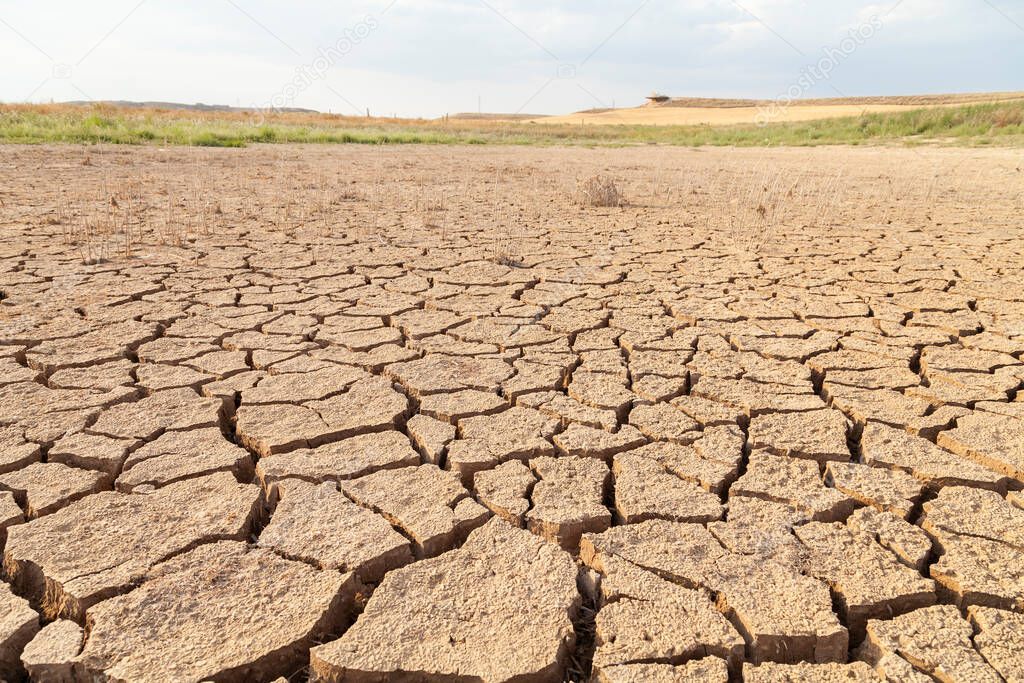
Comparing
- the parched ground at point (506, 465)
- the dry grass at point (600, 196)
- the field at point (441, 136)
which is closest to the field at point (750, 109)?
the field at point (441, 136)

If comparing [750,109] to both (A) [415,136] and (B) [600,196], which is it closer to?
(A) [415,136]

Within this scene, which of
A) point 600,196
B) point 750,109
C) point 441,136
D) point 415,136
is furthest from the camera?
point 750,109

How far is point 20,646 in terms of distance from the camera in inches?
49.2

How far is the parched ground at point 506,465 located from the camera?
1.29 metres

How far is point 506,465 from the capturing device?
189 cm

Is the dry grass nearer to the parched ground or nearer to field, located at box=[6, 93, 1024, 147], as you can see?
the parched ground

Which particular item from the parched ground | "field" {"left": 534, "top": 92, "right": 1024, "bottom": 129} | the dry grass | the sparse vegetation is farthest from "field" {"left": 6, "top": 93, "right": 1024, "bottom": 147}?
"field" {"left": 534, "top": 92, "right": 1024, "bottom": 129}

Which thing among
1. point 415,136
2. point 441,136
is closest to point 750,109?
point 441,136

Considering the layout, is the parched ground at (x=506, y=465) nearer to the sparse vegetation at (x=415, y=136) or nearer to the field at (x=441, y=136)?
the sparse vegetation at (x=415, y=136)

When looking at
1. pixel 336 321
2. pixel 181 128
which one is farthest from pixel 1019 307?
pixel 181 128

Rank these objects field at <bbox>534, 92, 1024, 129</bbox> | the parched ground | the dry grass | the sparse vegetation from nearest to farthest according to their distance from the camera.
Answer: the parched ground
the dry grass
the sparse vegetation
field at <bbox>534, 92, 1024, 129</bbox>

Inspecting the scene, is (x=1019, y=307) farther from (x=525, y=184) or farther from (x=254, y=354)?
(x=525, y=184)

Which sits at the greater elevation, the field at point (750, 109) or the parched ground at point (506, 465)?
the parched ground at point (506, 465)

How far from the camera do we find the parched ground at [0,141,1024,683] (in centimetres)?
129
